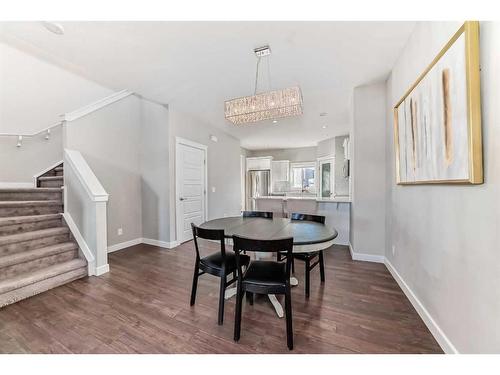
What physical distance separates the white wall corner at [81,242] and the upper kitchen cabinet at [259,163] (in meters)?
6.28

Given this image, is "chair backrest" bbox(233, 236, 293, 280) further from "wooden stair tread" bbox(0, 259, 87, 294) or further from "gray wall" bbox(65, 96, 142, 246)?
"gray wall" bbox(65, 96, 142, 246)

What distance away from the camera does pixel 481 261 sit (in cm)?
111

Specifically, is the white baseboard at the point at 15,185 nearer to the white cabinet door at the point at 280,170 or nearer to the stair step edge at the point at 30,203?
the stair step edge at the point at 30,203

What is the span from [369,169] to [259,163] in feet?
18.5

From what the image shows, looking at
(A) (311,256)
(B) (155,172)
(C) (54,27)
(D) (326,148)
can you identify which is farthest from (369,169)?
(D) (326,148)

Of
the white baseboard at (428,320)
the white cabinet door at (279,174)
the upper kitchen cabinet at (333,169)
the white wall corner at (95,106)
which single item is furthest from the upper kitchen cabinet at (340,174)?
the white wall corner at (95,106)

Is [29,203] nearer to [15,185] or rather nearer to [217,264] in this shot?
[15,185]

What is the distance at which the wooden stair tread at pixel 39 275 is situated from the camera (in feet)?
6.89

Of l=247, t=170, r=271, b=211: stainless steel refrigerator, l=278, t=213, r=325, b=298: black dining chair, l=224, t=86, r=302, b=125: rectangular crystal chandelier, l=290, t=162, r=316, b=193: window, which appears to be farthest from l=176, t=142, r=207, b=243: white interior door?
l=290, t=162, r=316, b=193: window

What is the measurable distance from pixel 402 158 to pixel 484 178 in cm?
119

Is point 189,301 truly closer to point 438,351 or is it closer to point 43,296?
point 43,296
